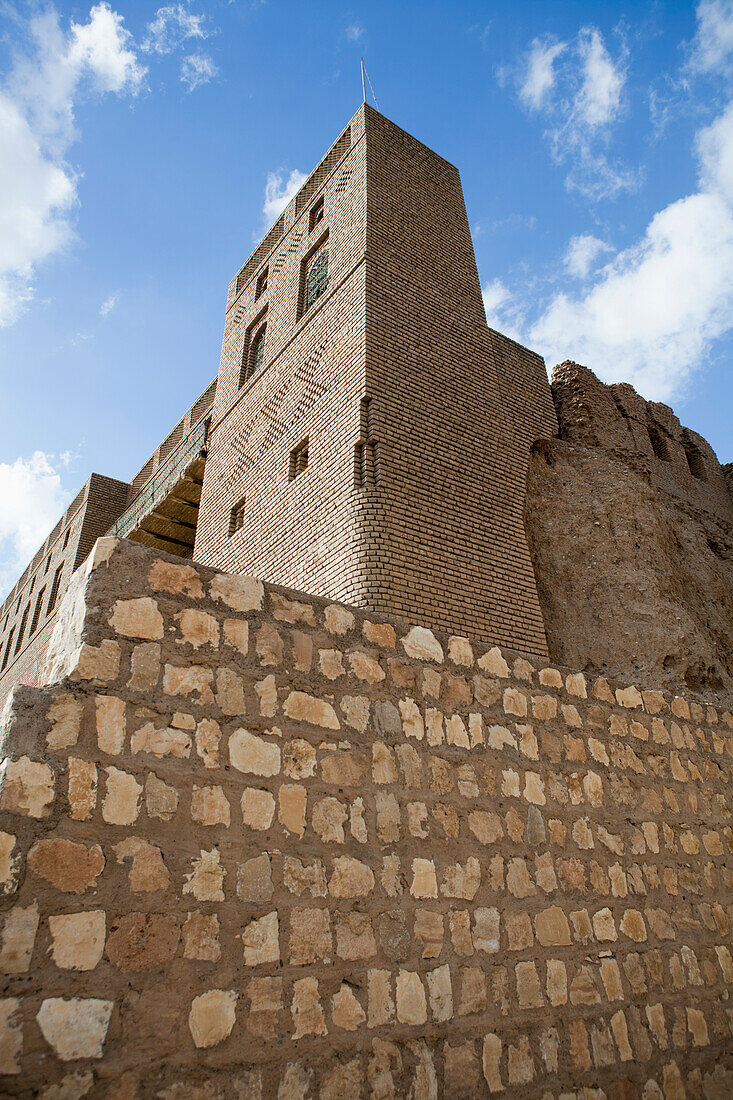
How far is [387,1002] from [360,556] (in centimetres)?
462

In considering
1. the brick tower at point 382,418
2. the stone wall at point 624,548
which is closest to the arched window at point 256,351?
the brick tower at point 382,418

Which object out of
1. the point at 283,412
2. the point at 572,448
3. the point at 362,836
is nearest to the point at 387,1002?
the point at 362,836

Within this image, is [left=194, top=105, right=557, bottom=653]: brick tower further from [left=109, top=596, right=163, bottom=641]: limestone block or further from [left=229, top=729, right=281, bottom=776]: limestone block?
[left=109, top=596, right=163, bottom=641]: limestone block

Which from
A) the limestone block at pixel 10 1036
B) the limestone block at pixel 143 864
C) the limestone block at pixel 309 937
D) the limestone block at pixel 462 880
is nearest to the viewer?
the limestone block at pixel 10 1036

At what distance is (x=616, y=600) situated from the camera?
877cm

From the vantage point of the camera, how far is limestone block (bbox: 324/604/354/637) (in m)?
3.07

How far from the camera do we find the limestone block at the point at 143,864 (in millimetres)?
2184

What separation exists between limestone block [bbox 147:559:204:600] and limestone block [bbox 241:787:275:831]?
0.79 m

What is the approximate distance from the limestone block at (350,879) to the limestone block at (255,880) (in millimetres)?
266

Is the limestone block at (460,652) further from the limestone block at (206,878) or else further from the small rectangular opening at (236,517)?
the small rectangular opening at (236,517)

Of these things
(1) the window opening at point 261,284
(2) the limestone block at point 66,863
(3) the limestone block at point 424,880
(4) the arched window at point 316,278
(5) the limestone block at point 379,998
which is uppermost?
(1) the window opening at point 261,284

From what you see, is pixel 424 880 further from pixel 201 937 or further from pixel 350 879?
pixel 201 937

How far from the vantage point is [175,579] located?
2721 millimetres

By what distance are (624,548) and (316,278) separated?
6.02 m
